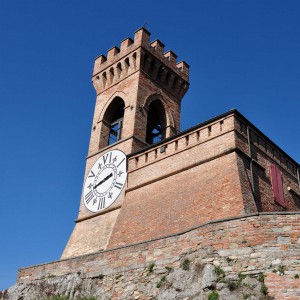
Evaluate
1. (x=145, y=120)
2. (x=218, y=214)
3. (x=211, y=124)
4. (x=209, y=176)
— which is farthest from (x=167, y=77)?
(x=218, y=214)

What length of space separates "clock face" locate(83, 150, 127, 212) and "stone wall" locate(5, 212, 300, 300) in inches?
235

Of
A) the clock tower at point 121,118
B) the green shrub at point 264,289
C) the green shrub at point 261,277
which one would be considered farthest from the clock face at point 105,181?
the green shrub at point 264,289

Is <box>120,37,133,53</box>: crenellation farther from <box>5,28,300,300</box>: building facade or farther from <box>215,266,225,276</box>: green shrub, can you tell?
<box>215,266,225,276</box>: green shrub

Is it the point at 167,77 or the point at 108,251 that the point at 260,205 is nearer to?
the point at 108,251

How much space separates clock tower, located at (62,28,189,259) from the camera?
19.4 m

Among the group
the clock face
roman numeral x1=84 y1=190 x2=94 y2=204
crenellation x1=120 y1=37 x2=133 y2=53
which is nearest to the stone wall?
the clock face

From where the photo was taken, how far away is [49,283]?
46.9 feet

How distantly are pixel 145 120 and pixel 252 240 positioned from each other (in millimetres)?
11704

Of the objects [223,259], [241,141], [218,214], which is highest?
[241,141]

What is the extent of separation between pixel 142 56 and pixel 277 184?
32.6ft

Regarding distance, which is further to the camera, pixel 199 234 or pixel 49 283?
pixel 49 283

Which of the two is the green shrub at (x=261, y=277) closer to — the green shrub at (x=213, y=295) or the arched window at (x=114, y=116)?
the green shrub at (x=213, y=295)

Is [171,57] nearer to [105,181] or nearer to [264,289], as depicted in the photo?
[105,181]

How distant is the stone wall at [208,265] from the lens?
32.8ft
